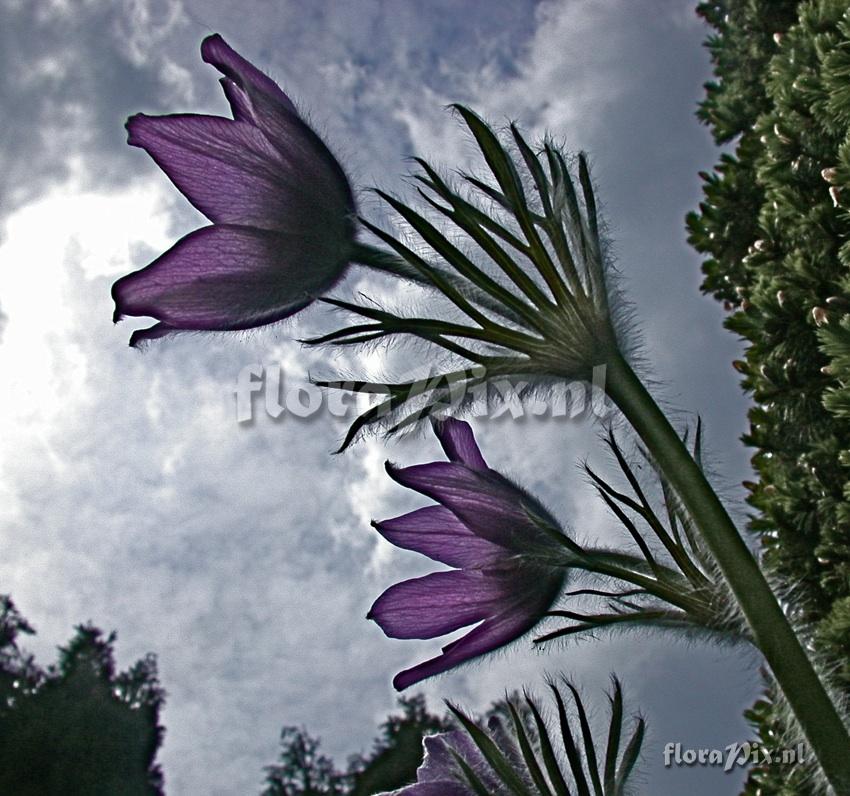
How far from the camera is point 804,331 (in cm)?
231

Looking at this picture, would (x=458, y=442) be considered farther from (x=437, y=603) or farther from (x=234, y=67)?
(x=234, y=67)

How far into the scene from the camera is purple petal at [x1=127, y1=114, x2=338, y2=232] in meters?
0.98

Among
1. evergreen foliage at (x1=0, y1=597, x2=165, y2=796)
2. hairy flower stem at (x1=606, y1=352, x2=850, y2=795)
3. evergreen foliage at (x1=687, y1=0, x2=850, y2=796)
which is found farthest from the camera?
evergreen foliage at (x1=0, y1=597, x2=165, y2=796)

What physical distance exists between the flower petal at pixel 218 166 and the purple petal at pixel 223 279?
0.02 metres

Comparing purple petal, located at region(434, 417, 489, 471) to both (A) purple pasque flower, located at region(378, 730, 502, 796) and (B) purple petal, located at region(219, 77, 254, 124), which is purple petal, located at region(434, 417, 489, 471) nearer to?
(A) purple pasque flower, located at region(378, 730, 502, 796)

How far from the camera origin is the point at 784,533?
2227 millimetres

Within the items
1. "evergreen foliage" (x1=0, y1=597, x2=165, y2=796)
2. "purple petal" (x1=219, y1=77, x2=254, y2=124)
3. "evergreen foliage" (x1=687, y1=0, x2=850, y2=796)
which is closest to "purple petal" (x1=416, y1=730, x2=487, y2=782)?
Result: "purple petal" (x1=219, y1=77, x2=254, y2=124)

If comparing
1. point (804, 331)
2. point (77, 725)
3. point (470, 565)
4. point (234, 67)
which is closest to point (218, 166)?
point (234, 67)

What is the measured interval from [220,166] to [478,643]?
0.64 m

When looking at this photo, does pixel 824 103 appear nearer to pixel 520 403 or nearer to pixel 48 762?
pixel 520 403

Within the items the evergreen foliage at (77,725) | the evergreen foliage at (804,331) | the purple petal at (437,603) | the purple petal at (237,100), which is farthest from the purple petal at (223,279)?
the evergreen foliage at (77,725)

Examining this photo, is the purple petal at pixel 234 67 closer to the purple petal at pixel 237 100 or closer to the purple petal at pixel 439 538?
the purple petal at pixel 237 100

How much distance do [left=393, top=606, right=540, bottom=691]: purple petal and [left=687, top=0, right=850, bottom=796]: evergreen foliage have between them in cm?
108

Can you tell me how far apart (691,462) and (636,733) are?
1.19ft
